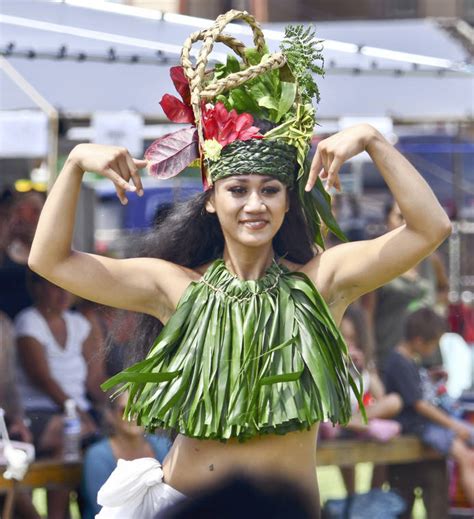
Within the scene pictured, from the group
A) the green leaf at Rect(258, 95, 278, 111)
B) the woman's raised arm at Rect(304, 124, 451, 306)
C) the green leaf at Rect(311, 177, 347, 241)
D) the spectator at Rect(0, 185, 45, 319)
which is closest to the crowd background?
the spectator at Rect(0, 185, 45, 319)

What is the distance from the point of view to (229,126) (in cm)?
280

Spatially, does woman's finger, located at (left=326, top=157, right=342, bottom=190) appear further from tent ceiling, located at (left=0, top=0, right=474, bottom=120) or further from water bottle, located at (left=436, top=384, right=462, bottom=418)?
water bottle, located at (left=436, top=384, right=462, bottom=418)

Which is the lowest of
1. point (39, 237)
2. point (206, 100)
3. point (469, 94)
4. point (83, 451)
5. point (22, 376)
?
point (83, 451)

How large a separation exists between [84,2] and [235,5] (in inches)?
27.7

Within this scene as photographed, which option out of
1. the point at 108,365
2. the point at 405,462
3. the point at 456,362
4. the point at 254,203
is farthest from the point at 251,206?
the point at 456,362

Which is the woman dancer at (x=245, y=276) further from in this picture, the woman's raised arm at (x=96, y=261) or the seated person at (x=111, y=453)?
the seated person at (x=111, y=453)

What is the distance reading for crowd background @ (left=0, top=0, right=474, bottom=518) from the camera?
15.9 ft

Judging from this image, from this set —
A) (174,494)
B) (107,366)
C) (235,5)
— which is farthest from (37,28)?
(174,494)

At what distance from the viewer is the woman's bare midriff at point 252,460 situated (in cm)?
276

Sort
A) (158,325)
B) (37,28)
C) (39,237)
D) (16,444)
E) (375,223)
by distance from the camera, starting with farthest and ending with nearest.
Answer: (375,223) → (37,28) → (16,444) → (158,325) → (39,237)

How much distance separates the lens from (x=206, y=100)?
→ 2.85 metres

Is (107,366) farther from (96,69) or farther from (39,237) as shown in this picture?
(39,237)

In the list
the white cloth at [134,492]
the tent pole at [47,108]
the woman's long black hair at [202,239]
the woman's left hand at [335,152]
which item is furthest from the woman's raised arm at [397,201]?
the tent pole at [47,108]

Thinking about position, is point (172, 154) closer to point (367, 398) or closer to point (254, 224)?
point (254, 224)
